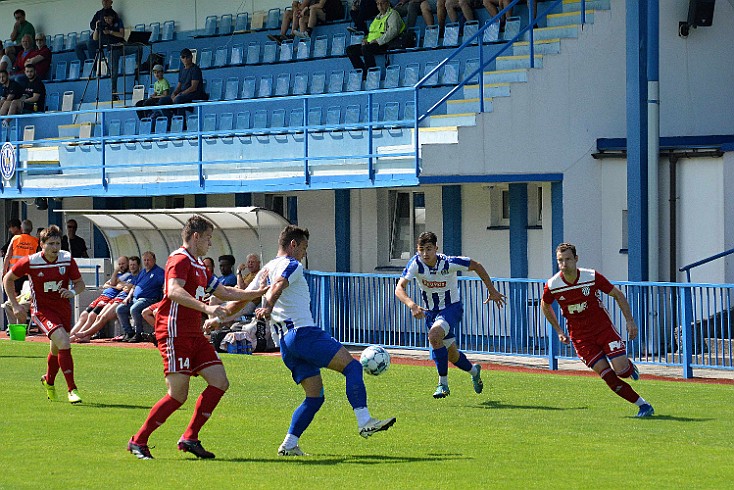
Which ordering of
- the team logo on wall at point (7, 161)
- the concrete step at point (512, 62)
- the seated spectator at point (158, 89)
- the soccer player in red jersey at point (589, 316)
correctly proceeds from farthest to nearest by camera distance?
the seated spectator at point (158, 89) → the team logo on wall at point (7, 161) → the concrete step at point (512, 62) → the soccer player in red jersey at point (589, 316)

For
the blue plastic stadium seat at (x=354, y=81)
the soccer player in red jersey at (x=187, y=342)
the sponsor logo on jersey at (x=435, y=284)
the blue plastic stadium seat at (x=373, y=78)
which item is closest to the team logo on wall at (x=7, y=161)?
the blue plastic stadium seat at (x=354, y=81)

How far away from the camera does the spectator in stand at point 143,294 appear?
2441cm

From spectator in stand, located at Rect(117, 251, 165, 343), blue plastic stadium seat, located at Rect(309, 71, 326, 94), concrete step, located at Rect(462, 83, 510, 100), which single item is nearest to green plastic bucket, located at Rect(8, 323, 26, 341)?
spectator in stand, located at Rect(117, 251, 165, 343)

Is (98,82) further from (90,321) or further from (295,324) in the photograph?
(295,324)

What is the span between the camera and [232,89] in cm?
2820

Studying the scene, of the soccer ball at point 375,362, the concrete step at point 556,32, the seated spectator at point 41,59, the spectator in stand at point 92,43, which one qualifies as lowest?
the soccer ball at point 375,362

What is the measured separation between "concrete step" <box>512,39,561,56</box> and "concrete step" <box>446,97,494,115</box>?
113 centimetres

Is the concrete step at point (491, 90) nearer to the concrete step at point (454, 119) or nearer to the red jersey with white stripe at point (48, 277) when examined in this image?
the concrete step at point (454, 119)

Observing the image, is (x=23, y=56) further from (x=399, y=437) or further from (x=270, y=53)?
(x=399, y=437)

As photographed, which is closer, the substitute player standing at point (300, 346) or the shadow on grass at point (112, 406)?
the substitute player standing at point (300, 346)

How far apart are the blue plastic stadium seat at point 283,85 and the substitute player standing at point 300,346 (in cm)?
1627

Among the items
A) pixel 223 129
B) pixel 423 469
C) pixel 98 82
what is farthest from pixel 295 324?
pixel 98 82

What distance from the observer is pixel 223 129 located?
1072 inches

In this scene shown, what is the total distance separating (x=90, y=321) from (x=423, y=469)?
52.2ft
